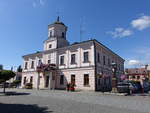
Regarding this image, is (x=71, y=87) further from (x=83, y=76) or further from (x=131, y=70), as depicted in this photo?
(x=131, y=70)

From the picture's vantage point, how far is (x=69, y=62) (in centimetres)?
2614

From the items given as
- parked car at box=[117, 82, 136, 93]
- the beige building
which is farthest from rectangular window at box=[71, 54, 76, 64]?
parked car at box=[117, 82, 136, 93]

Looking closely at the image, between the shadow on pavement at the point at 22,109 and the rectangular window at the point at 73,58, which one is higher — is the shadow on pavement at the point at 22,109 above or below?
below

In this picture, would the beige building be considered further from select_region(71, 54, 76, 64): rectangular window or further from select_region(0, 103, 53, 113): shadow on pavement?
select_region(0, 103, 53, 113): shadow on pavement

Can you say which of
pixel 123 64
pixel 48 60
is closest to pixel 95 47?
pixel 48 60

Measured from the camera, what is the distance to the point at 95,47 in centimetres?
2378

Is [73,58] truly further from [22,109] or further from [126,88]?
[22,109]

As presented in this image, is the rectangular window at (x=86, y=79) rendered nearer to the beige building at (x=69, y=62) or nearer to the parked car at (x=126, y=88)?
the beige building at (x=69, y=62)

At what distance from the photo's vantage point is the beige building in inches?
923

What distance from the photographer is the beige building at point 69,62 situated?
76.9 feet

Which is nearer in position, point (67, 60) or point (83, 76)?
point (83, 76)

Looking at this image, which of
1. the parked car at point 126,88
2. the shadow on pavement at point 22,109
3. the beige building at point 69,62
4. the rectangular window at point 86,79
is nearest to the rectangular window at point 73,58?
the beige building at point 69,62

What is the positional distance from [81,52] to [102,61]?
15.1 feet

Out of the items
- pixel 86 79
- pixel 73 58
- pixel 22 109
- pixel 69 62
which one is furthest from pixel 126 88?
pixel 22 109
